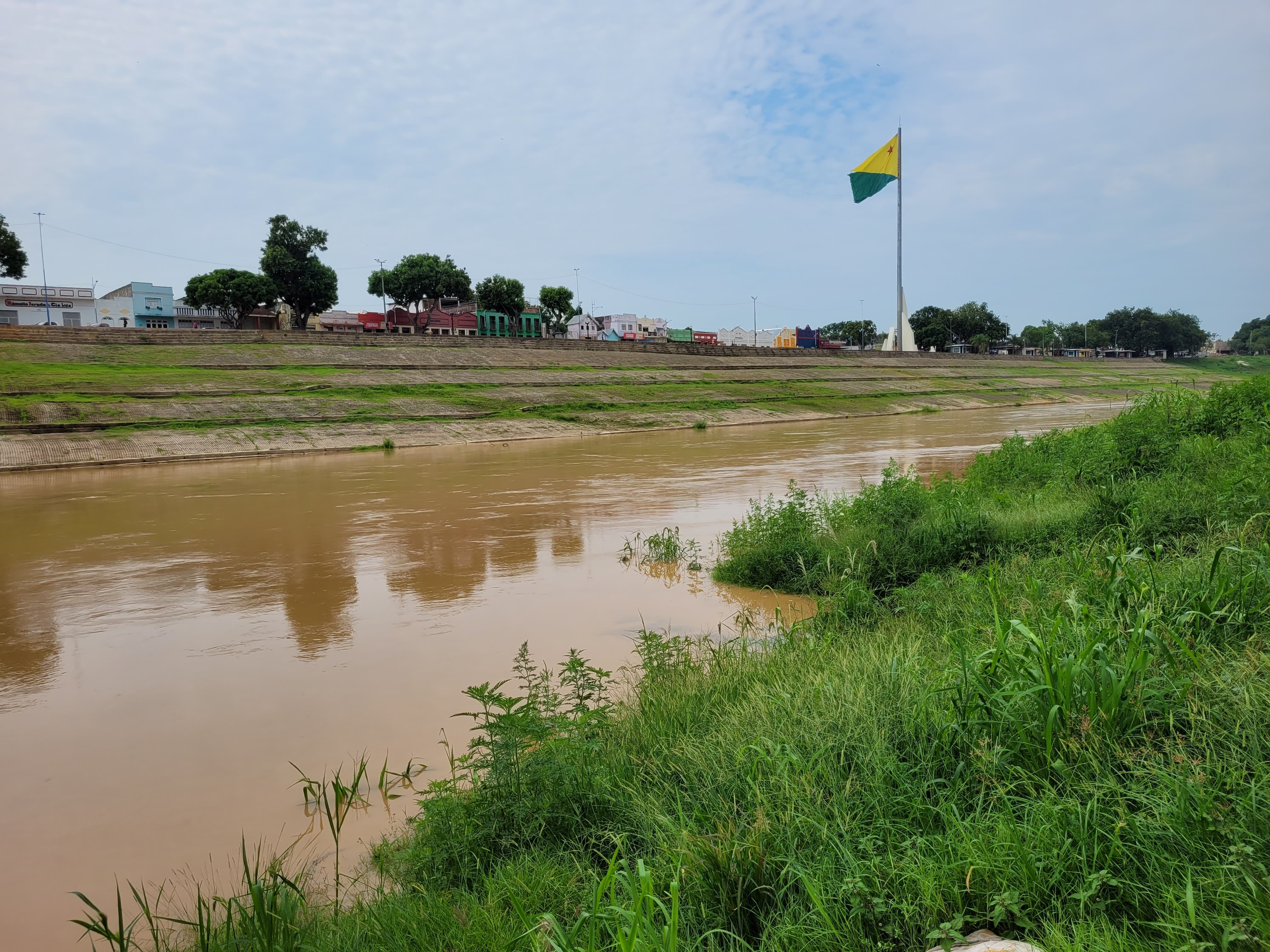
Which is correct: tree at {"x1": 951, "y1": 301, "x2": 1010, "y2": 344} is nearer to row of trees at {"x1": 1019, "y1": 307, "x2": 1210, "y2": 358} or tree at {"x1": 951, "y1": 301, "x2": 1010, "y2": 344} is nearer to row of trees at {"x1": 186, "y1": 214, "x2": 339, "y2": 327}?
row of trees at {"x1": 1019, "y1": 307, "x2": 1210, "y2": 358}

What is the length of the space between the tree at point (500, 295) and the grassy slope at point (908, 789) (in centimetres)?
7627

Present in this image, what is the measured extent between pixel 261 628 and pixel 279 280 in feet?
203

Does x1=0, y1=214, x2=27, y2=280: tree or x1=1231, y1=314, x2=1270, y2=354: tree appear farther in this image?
x1=1231, y1=314, x2=1270, y2=354: tree

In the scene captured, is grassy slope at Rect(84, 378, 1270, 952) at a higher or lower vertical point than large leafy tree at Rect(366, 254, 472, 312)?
lower

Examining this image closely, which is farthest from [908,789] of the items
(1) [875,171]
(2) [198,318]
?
(2) [198,318]

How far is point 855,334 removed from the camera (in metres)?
136

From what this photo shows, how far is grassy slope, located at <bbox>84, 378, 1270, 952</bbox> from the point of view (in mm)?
2307

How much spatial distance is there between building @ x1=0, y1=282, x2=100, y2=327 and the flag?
66119 millimetres

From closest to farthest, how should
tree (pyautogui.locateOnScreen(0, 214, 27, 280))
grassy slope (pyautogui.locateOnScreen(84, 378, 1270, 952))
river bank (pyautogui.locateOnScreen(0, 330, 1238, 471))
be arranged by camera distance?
grassy slope (pyautogui.locateOnScreen(84, 378, 1270, 952)) → river bank (pyautogui.locateOnScreen(0, 330, 1238, 471)) → tree (pyautogui.locateOnScreen(0, 214, 27, 280))

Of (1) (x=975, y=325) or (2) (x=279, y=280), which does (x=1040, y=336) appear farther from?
(2) (x=279, y=280)

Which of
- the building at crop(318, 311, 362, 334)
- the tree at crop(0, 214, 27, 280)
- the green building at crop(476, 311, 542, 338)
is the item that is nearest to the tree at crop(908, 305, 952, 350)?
the green building at crop(476, 311, 542, 338)

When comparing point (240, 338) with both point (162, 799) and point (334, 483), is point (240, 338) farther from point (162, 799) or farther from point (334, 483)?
point (162, 799)

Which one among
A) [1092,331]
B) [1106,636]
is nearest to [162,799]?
[1106,636]

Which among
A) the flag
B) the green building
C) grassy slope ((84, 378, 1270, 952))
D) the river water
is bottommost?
the river water
